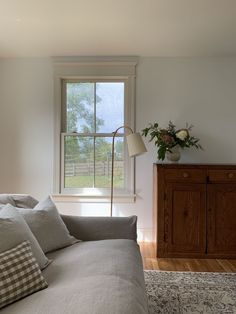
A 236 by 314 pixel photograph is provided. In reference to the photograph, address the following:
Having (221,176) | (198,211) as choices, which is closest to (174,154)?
(221,176)

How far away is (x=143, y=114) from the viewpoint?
3.79m

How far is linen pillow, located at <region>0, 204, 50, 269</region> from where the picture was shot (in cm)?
157

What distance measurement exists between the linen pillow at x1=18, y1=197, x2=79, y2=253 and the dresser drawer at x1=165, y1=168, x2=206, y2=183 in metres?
1.43

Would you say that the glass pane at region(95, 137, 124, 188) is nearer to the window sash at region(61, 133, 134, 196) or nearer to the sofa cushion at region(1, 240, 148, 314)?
the window sash at region(61, 133, 134, 196)

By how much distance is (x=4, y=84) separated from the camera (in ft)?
12.6

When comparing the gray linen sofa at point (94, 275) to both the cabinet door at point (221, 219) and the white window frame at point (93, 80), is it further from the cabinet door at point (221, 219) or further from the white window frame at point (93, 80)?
the white window frame at point (93, 80)

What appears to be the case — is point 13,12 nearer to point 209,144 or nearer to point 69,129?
point 69,129

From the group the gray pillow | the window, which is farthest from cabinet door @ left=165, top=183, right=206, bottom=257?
the gray pillow

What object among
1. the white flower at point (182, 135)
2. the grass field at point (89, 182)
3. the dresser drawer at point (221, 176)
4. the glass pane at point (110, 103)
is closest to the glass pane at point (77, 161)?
the grass field at point (89, 182)

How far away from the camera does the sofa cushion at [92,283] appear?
1.27 m

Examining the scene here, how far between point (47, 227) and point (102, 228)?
1.51 feet

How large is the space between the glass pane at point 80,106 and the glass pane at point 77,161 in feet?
0.47

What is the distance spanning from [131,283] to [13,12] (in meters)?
2.39

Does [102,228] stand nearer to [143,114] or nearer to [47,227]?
[47,227]
